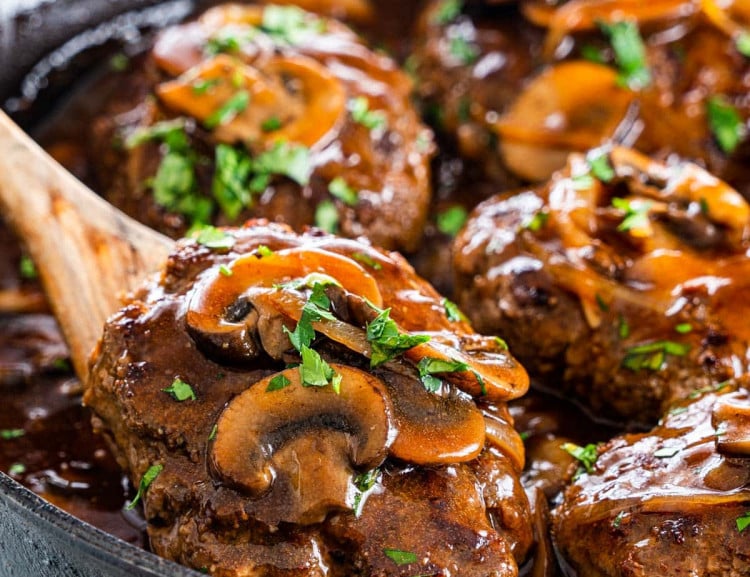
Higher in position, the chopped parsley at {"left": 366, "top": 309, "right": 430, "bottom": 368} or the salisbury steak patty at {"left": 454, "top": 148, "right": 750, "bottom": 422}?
the chopped parsley at {"left": 366, "top": 309, "right": 430, "bottom": 368}

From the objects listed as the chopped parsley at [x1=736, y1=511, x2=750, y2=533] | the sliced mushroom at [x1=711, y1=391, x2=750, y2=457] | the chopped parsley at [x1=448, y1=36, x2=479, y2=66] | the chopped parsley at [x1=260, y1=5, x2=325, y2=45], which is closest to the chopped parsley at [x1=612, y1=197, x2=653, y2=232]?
the sliced mushroom at [x1=711, y1=391, x2=750, y2=457]

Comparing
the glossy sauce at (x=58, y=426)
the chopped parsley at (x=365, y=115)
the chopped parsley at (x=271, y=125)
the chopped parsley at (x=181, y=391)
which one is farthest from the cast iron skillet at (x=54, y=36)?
the chopped parsley at (x=181, y=391)

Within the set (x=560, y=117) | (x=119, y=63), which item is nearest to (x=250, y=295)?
(x=560, y=117)

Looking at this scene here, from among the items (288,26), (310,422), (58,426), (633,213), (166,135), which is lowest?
(58,426)

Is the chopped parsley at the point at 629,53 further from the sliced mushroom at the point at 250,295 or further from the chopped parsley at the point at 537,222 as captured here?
the sliced mushroom at the point at 250,295

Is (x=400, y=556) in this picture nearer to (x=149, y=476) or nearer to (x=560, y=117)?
(x=149, y=476)

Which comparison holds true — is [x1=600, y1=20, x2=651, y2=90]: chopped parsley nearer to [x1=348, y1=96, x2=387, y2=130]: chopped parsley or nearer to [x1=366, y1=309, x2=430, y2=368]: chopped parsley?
[x1=348, y1=96, x2=387, y2=130]: chopped parsley

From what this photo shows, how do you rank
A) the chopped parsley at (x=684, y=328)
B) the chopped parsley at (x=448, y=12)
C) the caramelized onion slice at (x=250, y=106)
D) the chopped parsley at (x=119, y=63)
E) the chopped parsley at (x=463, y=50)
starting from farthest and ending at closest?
the chopped parsley at (x=119, y=63)
the chopped parsley at (x=448, y=12)
the chopped parsley at (x=463, y=50)
the caramelized onion slice at (x=250, y=106)
the chopped parsley at (x=684, y=328)
